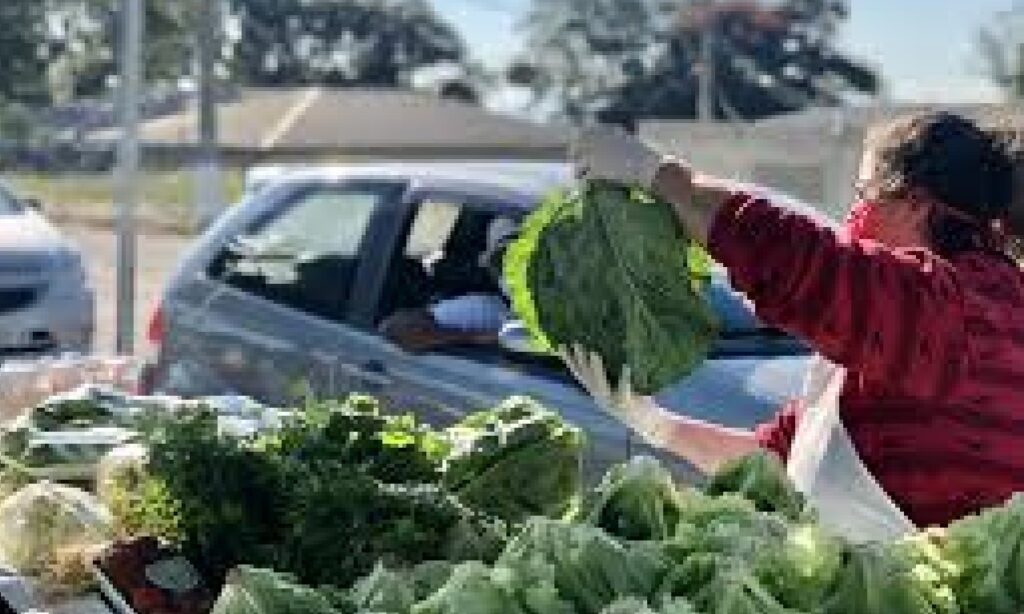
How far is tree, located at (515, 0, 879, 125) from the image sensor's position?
75.5 meters

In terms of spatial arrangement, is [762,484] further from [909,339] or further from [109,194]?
[109,194]

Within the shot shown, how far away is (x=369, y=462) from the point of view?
3975 millimetres

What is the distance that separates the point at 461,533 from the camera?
367 cm

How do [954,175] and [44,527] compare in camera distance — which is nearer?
[954,175]

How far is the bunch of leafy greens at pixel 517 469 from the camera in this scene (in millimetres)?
4117

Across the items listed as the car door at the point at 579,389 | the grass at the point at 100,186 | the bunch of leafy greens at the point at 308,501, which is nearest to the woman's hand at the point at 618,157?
the bunch of leafy greens at the point at 308,501

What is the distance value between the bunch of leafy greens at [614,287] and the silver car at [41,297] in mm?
7583

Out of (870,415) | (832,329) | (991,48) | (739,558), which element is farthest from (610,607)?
(991,48)

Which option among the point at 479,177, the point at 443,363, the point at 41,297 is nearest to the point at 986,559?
the point at 443,363

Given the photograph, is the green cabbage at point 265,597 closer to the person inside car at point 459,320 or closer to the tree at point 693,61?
the person inside car at point 459,320

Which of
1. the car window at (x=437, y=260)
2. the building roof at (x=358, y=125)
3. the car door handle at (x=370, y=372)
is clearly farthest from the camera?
the building roof at (x=358, y=125)

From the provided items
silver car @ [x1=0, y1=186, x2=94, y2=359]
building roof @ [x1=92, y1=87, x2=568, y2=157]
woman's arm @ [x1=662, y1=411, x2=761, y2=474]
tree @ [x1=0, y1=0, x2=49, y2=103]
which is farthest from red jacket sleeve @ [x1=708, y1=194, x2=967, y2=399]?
building roof @ [x1=92, y1=87, x2=568, y2=157]

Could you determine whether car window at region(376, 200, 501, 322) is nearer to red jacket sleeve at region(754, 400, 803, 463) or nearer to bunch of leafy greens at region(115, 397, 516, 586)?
red jacket sleeve at region(754, 400, 803, 463)

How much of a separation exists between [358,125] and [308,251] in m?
56.5
